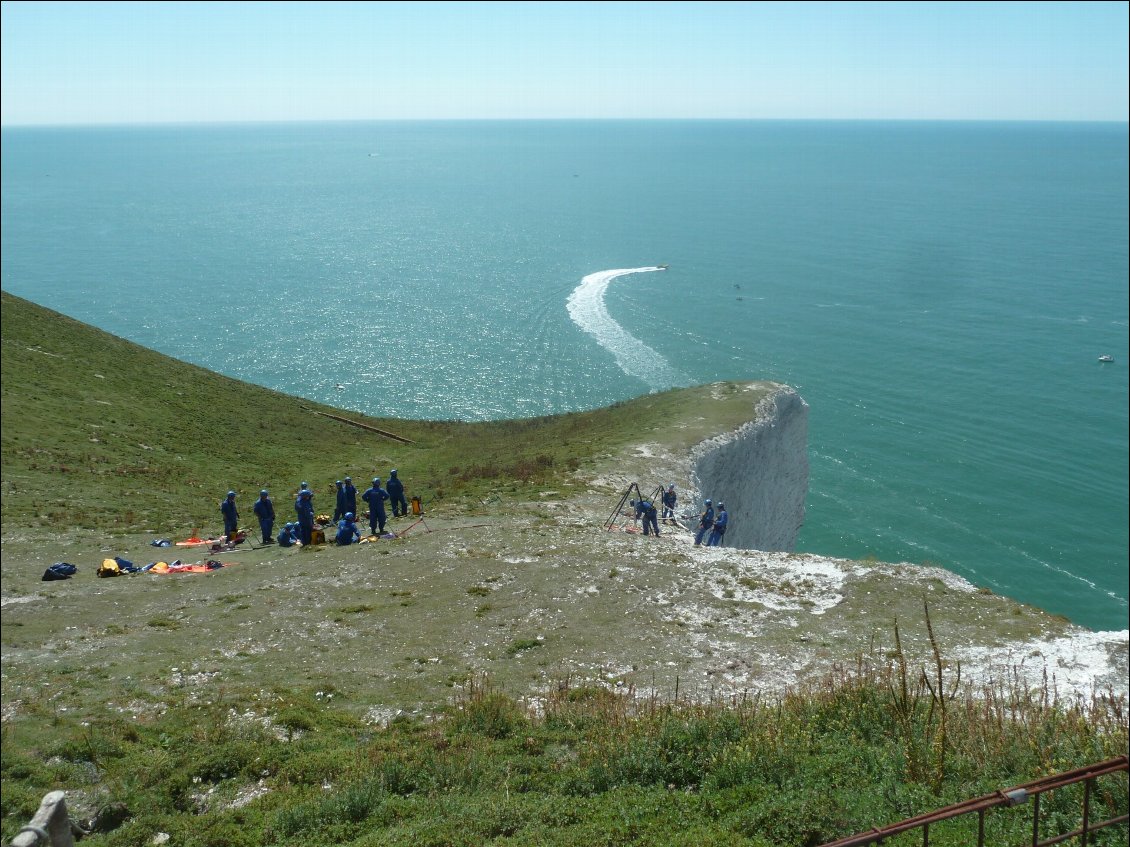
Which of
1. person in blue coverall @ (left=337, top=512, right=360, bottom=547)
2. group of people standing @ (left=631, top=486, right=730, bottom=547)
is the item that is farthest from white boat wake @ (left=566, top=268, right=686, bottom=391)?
person in blue coverall @ (left=337, top=512, right=360, bottom=547)

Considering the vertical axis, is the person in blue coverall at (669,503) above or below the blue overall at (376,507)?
below

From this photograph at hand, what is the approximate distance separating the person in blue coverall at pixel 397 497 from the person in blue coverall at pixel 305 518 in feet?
14.8

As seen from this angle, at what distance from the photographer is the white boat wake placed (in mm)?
90875

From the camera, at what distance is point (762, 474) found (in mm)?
51625

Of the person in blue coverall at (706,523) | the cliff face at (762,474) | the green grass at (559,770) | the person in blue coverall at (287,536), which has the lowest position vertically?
the cliff face at (762,474)

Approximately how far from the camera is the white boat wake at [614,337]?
90.9m

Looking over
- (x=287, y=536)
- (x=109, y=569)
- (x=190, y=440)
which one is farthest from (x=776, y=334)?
(x=109, y=569)

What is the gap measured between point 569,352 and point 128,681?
8402cm

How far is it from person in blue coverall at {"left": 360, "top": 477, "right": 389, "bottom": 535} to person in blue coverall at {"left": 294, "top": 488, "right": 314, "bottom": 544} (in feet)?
7.08

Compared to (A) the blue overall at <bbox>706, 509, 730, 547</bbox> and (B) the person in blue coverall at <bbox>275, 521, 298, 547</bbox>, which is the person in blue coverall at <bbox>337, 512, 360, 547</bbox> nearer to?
(B) the person in blue coverall at <bbox>275, 521, 298, 547</bbox>

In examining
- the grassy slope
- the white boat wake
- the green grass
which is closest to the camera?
the green grass

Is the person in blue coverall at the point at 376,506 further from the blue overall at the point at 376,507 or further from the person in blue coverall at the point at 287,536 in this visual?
the person in blue coverall at the point at 287,536

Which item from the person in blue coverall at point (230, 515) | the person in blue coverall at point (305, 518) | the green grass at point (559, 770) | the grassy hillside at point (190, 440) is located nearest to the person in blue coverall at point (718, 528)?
the grassy hillside at point (190, 440)

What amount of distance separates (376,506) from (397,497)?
3222mm
